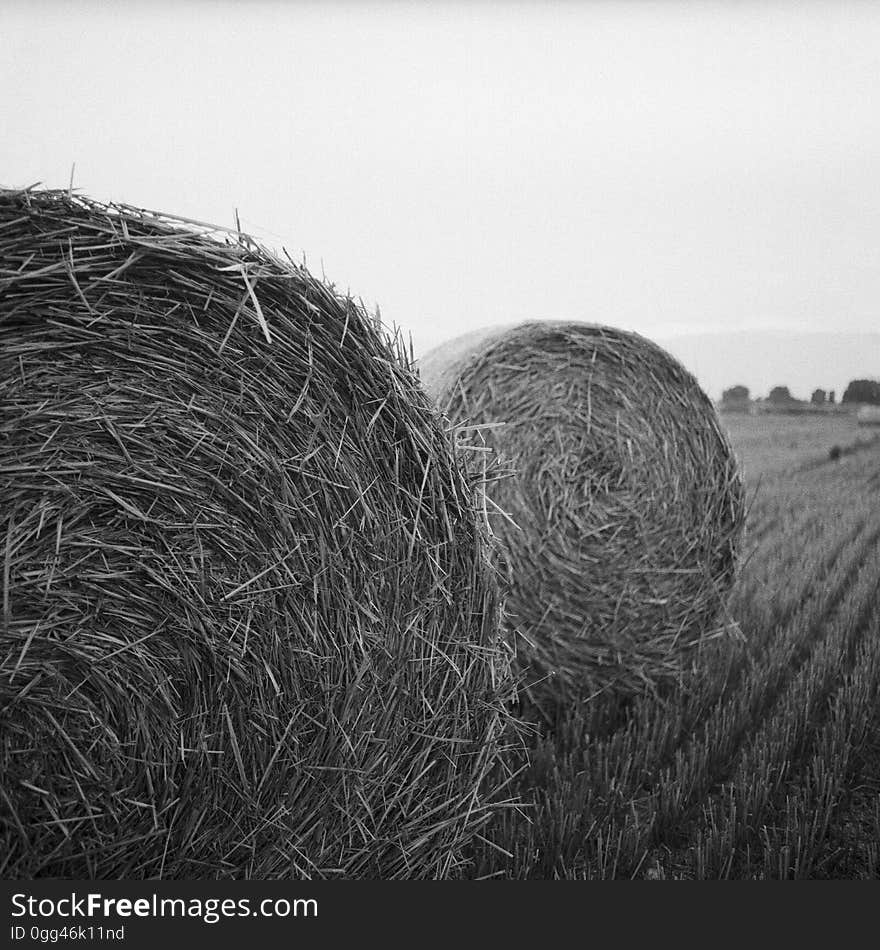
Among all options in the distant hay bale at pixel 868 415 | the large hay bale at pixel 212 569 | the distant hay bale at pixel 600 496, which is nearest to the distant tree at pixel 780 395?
the distant hay bale at pixel 868 415

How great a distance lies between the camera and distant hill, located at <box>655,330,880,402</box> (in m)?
4.98

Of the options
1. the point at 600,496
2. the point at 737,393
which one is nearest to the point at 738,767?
the point at 600,496

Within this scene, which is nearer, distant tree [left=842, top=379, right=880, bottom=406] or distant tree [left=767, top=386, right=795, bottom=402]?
distant tree [left=842, top=379, right=880, bottom=406]

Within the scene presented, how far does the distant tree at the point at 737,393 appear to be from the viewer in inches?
197

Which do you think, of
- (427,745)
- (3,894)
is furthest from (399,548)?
(3,894)

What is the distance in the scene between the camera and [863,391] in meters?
5.29

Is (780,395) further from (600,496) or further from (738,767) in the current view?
(738,767)

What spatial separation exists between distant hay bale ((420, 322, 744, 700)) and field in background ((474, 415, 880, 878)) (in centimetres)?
21

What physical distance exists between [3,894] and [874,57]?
5038mm

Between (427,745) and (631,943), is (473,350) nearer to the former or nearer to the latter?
(427,745)

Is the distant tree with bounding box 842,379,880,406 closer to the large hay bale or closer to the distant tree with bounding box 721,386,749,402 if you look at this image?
the distant tree with bounding box 721,386,749,402

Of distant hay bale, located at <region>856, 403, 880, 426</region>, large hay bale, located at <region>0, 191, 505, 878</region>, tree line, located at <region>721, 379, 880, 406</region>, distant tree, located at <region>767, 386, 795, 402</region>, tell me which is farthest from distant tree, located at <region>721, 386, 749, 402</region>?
large hay bale, located at <region>0, 191, 505, 878</region>

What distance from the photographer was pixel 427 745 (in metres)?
1.93

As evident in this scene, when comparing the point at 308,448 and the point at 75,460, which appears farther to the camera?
the point at 308,448
